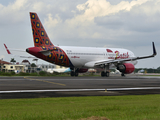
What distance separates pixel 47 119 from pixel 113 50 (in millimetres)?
43258

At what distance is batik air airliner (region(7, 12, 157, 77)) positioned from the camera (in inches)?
1554

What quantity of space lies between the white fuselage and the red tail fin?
3.47 m

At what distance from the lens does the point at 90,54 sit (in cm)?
4572

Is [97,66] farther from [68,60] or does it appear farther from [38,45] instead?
[38,45]

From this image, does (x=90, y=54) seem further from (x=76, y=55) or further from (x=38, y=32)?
(x=38, y=32)

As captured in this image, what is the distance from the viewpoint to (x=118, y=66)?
44438mm

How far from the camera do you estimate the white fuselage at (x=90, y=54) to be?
42844 mm

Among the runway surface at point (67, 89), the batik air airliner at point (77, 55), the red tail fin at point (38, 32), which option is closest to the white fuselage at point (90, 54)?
the batik air airliner at point (77, 55)

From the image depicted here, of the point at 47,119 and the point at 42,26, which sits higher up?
the point at 42,26

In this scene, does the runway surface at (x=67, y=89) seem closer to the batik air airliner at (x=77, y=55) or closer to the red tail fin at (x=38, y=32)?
the batik air airliner at (x=77, y=55)

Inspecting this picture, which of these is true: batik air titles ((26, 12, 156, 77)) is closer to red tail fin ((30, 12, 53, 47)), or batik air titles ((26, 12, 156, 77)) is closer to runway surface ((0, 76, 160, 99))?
red tail fin ((30, 12, 53, 47))

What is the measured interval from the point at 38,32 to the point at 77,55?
27.1 feet

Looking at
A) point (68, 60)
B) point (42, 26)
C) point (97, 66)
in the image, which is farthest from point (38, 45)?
point (97, 66)

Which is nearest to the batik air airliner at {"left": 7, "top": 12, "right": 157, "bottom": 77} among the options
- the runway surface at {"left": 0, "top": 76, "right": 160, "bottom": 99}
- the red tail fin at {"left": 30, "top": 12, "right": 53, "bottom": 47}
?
the red tail fin at {"left": 30, "top": 12, "right": 53, "bottom": 47}
